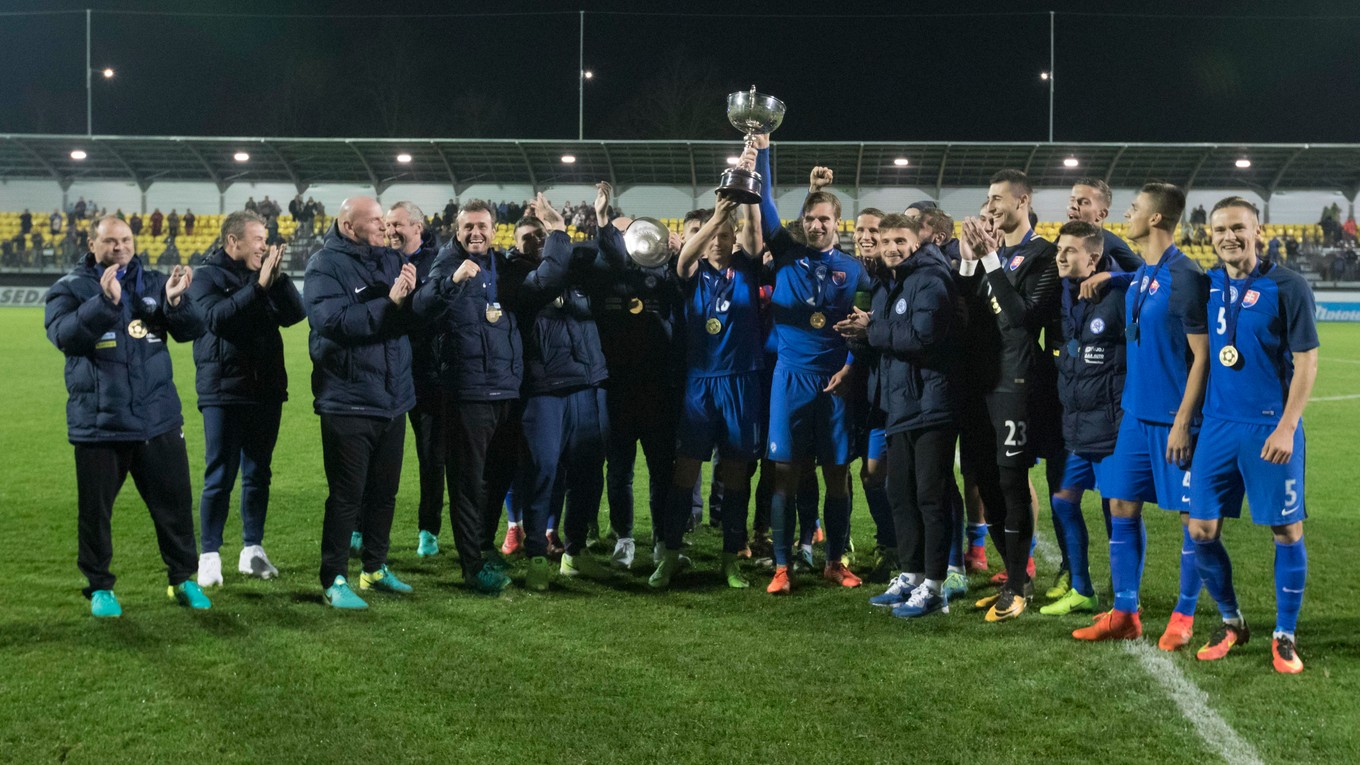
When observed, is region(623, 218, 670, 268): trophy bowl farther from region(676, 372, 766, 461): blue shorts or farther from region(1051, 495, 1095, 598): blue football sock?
region(1051, 495, 1095, 598): blue football sock

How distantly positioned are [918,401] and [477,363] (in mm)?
2236

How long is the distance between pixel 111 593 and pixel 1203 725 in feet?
15.5

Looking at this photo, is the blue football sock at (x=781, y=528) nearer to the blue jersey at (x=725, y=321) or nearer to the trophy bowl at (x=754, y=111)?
the blue jersey at (x=725, y=321)

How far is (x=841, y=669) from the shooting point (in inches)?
180

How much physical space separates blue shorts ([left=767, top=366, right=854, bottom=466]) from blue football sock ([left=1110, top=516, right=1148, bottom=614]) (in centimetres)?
145

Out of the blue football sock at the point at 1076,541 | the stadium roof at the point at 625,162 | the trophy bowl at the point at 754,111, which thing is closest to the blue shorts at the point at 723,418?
the trophy bowl at the point at 754,111

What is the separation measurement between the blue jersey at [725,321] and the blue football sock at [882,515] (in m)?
1.03

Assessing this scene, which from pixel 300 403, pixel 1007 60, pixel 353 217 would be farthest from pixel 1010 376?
pixel 1007 60

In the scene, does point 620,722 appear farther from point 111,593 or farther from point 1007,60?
point 1007,60

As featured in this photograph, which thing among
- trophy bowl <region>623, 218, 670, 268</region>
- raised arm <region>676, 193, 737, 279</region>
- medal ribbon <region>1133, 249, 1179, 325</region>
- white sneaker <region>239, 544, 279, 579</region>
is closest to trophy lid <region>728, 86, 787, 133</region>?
raised arm <region>676, 193, 737, 279</region>

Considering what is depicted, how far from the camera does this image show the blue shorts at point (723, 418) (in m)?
6.02

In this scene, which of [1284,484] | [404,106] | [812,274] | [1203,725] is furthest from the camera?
[404,106]

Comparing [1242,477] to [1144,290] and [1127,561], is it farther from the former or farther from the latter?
[1144,290]

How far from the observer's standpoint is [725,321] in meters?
6.04
